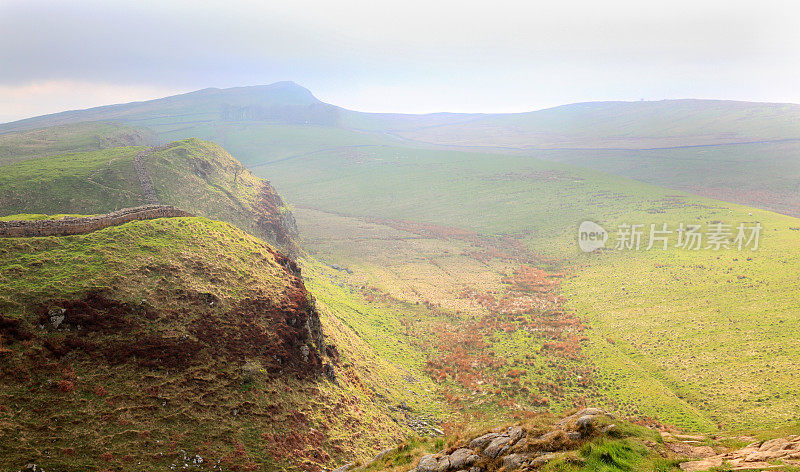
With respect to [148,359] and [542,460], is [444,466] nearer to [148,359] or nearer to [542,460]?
[542,460]

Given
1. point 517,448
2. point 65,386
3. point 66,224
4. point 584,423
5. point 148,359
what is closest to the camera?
point 517,448

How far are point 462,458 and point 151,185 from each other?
50013 mm

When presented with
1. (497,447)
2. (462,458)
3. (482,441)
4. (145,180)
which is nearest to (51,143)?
(145,180)

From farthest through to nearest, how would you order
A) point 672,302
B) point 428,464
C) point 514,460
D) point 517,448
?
point 672,302, point 428,464, point 517,448, point 514,460

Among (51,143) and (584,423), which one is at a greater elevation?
(51,143)

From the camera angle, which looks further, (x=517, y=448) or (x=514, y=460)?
(x=517, y=448)

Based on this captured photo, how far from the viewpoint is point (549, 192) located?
11706cm

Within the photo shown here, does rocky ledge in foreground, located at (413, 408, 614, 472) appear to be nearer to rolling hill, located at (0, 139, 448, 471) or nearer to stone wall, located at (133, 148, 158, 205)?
rolling hill, located at (0, 139, 448, 471)

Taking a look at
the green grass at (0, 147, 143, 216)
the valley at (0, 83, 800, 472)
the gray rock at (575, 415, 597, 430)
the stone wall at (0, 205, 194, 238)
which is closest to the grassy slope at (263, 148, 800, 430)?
the valley at (0, 83, 800, 472)

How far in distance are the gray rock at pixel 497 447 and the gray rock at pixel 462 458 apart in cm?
49

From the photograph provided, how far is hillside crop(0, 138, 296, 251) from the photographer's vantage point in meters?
38.9

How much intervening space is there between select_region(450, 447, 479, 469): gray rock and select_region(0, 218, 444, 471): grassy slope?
8816mm

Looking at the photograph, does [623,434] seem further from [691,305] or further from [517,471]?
[691,305]

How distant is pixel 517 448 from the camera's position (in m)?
12.3
